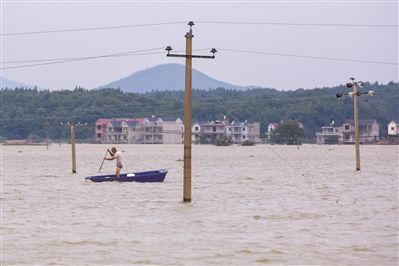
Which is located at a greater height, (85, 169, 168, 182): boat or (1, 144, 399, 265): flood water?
(85, 169, 168, 182): boat

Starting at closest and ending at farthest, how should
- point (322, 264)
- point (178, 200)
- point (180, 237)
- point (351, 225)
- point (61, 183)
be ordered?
point (322, 264) → point (180, 237) → point (351, 225) → point (178, 200) → point (61, 183)

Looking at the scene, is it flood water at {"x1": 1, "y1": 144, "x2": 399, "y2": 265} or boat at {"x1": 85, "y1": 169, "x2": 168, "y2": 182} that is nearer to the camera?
flood water at {"x1": 1, "y1": 144, "x2": 399, "y2": 265}

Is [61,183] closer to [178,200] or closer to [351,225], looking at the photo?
[178,200]

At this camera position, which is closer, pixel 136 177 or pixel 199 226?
pixel 199 226

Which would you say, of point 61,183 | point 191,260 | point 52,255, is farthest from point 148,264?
point 61,183

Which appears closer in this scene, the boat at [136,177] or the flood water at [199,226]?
the flood water at [199,226]

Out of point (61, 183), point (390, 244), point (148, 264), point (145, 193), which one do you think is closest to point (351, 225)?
point (390, 244)

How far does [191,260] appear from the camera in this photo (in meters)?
22.4

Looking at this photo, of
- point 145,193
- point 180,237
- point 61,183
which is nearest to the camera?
point 180,237

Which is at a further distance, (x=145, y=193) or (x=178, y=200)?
(x=145, y=193)

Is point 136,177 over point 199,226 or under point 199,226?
over

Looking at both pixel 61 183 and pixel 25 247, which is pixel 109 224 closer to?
pixel 25 247

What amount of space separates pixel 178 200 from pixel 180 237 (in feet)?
40.9

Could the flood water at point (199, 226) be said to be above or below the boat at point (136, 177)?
below
